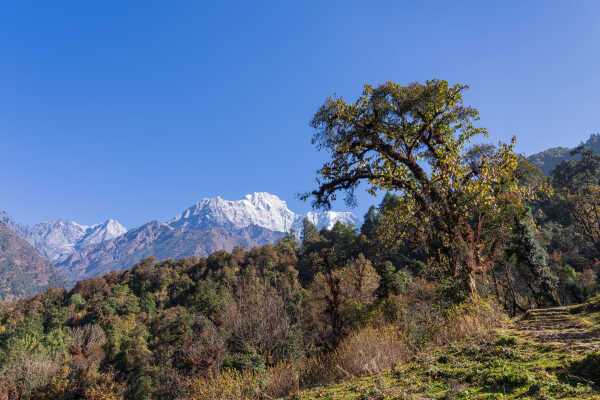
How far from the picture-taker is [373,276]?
37562 millimetres

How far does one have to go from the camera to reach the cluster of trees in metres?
7.47

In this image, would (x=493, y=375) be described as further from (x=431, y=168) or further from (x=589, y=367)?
(x=431, y=168)

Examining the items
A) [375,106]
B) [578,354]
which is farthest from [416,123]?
[578,354]

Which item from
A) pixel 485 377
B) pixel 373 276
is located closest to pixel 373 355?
pixel 485 377

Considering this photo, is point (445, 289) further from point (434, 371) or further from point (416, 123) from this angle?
point (416, 123)

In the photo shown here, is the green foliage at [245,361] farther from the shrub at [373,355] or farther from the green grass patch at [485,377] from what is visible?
the green grass patch at [485,377]

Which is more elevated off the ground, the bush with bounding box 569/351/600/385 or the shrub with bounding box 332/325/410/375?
the bush with bounding box 569/351/600/385

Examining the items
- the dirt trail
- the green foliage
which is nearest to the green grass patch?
the dirt trail

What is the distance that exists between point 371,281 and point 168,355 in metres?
25.1

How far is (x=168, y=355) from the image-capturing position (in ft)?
98.6

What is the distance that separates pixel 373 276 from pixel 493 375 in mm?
35287

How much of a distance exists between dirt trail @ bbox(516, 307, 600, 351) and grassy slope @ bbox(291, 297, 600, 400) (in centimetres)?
10

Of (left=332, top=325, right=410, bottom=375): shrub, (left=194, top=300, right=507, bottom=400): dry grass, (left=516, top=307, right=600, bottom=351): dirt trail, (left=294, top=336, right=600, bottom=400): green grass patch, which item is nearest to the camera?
(left=294, top=336, right=600, bottom=400): green grass patch

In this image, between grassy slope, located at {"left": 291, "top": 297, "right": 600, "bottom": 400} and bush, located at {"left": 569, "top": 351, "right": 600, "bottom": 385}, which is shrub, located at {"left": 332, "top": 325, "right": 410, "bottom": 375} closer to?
grassy slope, located at {"left": 291, "top": 297, "right": 600, "bottom": 400}
